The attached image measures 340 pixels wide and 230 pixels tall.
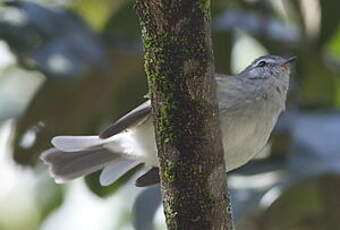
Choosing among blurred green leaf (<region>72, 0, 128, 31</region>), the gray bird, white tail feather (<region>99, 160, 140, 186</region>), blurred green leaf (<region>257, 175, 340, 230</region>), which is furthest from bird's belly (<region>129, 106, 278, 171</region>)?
blurred green leaf (<region>72, 0, 128, 31</region>)

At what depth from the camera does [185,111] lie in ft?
6.16

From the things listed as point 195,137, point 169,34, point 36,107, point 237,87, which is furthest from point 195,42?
point 36,107

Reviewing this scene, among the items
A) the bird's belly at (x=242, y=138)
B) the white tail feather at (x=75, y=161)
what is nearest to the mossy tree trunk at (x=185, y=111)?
the bird's belly at (x=242, y=138)

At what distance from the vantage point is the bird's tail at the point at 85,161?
3.46m

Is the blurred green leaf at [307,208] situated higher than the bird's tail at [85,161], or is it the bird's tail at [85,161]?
the bird's tail at [85,161]

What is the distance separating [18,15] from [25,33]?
104mm

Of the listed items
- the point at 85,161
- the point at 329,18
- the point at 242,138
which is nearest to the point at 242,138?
the point at 242,138

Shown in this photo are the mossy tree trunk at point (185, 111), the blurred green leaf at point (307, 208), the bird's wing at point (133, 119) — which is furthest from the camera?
the blurred green leaf at point (307, 208)

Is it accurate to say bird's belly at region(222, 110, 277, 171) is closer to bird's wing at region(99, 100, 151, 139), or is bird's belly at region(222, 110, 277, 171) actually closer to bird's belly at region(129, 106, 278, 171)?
bird's belly at region(129, 106, 278, 171)

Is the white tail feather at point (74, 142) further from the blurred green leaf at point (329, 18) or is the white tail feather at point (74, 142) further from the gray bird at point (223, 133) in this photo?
the blurred green leaf at point (329, 18)

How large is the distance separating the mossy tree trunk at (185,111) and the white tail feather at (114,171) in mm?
1507

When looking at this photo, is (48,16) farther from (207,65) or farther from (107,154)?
(207,65)

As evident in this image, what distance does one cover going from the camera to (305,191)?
3729 millimetres

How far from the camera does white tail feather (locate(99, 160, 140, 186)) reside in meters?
3.44
